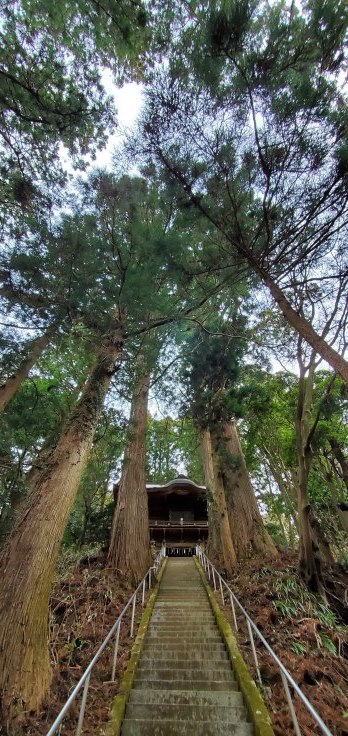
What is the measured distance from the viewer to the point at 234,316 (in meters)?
8.80

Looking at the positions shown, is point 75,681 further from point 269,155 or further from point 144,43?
point 144,43

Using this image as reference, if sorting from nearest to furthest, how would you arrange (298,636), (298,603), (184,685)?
(184,685) < (298,636) < (298,603)

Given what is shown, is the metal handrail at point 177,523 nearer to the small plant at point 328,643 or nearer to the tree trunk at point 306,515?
the tree trunk at point 306,515

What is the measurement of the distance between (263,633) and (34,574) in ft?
11.6

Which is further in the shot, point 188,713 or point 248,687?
point 248,687

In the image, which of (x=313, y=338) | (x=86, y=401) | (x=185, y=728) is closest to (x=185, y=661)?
(x=185, y=728)

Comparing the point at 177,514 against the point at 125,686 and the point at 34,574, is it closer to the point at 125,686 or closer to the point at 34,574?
the point at 125,686

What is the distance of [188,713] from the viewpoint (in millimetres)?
3113

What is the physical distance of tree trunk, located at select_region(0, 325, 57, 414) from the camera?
19.2 ft

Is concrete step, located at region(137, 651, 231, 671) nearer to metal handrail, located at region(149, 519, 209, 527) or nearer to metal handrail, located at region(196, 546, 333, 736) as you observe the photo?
metal handrail, located at region(196, 546, 333, 736)

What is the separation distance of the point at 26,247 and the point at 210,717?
6569 mm

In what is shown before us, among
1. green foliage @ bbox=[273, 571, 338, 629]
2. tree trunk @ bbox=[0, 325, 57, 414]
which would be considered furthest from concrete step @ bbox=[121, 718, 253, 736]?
tree trunk @ bbox=[0, 325, 57, 414]

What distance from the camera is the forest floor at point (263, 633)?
305cm

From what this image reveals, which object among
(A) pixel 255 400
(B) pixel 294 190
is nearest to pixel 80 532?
(A) pixel 255 400
